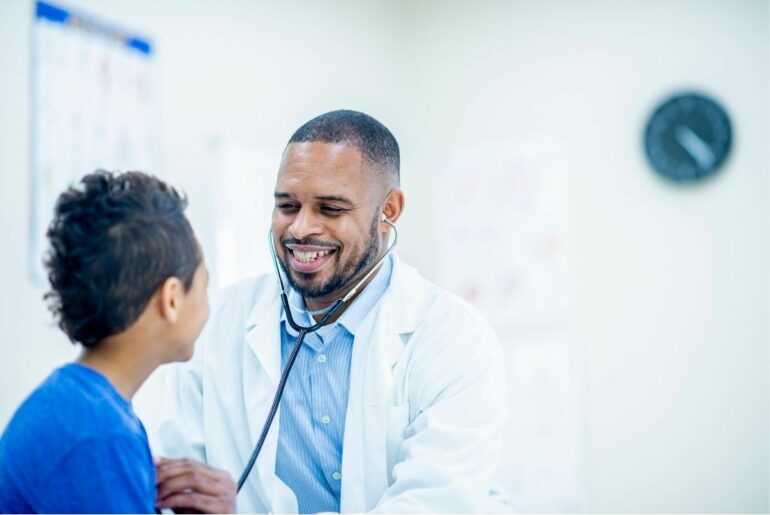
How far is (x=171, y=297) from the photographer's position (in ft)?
3.47

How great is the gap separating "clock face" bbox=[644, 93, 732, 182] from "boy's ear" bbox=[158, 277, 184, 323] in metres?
2.45

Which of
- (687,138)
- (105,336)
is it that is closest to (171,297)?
(105,336)

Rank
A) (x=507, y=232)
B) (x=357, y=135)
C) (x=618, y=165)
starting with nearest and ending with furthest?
(x=357, y=135)
(x=618, y=165)
(x=507, y=232)

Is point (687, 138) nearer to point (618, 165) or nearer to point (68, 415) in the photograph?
point (618, 165)

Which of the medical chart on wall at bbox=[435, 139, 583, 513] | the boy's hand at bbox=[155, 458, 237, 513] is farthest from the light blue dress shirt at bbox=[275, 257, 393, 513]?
the medical chart on wall at bbox=[435, 139, 583, 513]

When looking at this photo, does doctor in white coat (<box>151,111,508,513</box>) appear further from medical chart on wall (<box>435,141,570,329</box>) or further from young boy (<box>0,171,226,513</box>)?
medical chart on wall (<box>435,141,570,329</box>)

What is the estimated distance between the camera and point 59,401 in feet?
3.10

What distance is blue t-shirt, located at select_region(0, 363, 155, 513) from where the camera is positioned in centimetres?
90

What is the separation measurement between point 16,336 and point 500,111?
2.12 metres

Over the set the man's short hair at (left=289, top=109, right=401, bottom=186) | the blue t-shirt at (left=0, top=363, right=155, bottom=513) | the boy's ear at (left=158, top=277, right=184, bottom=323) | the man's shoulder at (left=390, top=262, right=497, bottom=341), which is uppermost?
the man's short hair at (left=289, top=109, right=401, bottom=186)

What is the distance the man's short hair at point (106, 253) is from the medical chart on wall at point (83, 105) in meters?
1.46

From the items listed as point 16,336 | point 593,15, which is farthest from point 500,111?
point 16,336

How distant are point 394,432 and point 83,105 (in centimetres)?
Result: 157

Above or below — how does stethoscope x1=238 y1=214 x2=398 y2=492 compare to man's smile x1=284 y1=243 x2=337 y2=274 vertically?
below
